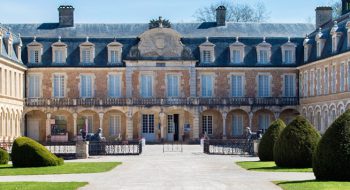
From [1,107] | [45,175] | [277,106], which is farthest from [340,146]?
[277,106]

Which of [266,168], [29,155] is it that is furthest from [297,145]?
[29,155]

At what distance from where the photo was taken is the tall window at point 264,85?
58844 mm

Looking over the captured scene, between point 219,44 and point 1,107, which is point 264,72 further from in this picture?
point 1,107

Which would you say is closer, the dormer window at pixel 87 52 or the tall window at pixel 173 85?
the dormer window at pixel 87 52

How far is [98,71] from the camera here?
58344 mm

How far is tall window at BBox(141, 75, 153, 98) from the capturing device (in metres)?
58.4

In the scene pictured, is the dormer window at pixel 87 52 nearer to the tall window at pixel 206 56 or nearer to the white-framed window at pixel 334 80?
the tall window at pixel 206 56

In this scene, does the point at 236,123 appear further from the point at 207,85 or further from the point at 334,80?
the point at 334,80

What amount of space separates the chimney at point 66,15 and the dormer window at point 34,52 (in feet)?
10.3

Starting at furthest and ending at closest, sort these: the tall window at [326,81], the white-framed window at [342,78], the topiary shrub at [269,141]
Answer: the tall window at [326,81]
the white-framed window at [342,78]
the topiary shrub at [269,141]

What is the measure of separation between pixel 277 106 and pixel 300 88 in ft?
7.20

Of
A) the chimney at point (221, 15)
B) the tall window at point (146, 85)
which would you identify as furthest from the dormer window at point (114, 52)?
the chimney at point (221, 15)

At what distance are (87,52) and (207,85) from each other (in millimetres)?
9282

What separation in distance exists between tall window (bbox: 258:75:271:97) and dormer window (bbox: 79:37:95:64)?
12597 mm
